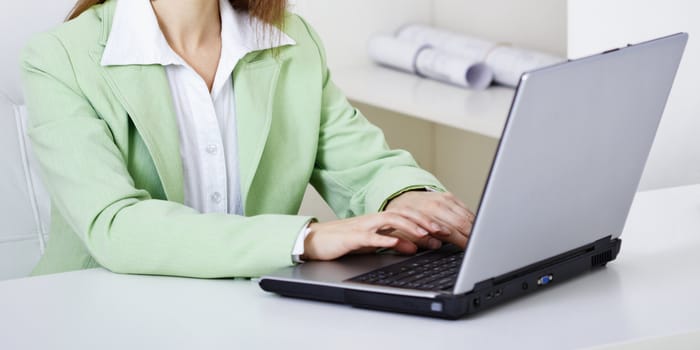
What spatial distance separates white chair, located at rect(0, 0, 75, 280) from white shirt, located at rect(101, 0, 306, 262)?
246mm

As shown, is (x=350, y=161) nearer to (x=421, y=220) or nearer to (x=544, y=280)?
(x=421, y=220)

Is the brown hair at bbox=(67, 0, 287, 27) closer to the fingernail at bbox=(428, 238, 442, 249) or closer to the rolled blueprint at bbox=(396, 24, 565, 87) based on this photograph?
the fingernail at bbox=(428, 238, 442, 249)

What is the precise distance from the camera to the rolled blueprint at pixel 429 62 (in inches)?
101

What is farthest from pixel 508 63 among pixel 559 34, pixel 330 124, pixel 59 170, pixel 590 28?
pixel 59 170

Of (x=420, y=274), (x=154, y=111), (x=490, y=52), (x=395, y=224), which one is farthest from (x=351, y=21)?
(x=420, y=274)

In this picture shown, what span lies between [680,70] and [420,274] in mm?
723

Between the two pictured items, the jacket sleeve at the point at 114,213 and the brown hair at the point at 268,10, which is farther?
the brown hair at the point at 268,10

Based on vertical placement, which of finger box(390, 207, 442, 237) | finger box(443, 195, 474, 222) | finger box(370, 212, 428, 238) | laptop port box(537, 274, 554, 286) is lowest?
finger box(370, 212, 428, 238)

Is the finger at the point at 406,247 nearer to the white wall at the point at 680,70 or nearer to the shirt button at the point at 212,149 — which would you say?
the shirt button at the point at 212,149

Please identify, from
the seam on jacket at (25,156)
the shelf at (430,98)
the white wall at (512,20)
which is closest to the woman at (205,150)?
the seam on jacket at (25,156)

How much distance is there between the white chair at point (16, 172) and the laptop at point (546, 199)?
0.63 m

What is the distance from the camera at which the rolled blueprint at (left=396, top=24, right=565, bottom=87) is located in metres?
2.51

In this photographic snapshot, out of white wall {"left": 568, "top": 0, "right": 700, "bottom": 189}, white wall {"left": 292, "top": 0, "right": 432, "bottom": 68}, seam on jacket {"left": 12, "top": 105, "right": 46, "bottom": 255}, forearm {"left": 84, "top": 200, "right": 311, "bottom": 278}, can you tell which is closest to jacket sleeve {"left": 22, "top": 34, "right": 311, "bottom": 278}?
forearm {"left": 84, "top": 200, "right": 311, "bottom": 278}

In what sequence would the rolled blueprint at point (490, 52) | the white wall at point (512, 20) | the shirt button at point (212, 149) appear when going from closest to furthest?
1. the shirt button at point (212, 149)
2. the rolled blueprint at point (490, 52)
3. the white wall at point (512, 20)
